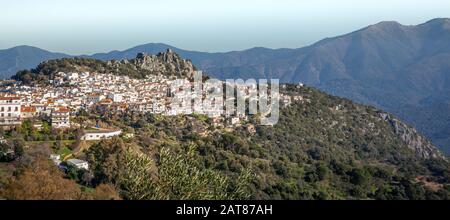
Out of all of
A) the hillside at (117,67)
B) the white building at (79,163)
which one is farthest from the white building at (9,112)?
the hillside at (117,67)

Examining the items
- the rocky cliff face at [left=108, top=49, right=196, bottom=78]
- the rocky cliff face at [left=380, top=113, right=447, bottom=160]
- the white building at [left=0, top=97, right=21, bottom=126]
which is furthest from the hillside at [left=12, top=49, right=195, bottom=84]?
the rocky cliff face at [left=380, top=113, right=447, bottom=160]

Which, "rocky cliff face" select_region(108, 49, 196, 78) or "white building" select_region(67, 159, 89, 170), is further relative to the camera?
"rocky cliff face" select_region(108, 49, 196, 78)

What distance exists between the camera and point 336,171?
31.7 meters

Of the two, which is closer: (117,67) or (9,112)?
(9,112)

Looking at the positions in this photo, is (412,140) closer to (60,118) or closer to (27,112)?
(60,118)

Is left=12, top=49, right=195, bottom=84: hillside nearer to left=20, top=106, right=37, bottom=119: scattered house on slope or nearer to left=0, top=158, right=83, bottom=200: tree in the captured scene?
left=20, top=106, right=37, bottom=119: scattered house on slope

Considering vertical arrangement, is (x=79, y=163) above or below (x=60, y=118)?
below

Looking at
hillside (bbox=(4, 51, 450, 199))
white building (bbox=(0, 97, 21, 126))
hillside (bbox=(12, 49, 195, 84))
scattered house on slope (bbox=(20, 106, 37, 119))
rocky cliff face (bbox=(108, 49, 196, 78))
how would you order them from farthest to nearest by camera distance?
rocky cliff face (bbox=(108, 49, 196, 78)) → hillside (bbox=(12, 49, 195, 84)) → scattered house on slope (bbox=(20, 106, 37, 119)) → white building (bbox=(0, 97, 21, 126)) → hillside (bbox=(4, 51, 450, 199))

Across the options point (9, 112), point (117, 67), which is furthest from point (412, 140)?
point (9, 112)

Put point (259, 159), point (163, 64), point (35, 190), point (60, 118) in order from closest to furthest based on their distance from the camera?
1. point (35, 190)
2. point (60, 118)
3. point (259, 159)
4. point (163, 64)

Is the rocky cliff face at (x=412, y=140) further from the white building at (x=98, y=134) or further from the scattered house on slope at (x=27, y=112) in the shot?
the scattered house on slope at (x=27, y=112)
